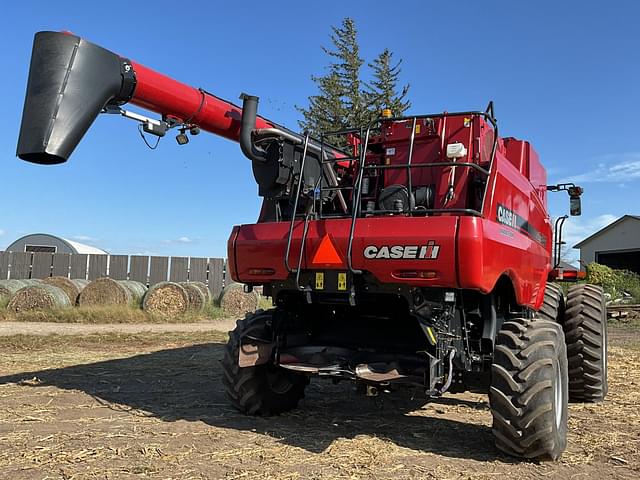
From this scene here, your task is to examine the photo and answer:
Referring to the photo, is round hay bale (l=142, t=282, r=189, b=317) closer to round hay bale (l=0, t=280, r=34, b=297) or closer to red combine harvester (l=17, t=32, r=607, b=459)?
round hay bale (l=0, t=280, r=34, b=297)

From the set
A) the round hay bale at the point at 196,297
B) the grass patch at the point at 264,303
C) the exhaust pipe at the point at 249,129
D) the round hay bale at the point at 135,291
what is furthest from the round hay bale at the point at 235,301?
the exhaust pipe at the point at 249,129

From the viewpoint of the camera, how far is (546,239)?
7246mm

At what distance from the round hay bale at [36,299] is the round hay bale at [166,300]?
7.28 ft

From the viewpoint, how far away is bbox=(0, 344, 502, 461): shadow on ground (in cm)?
519

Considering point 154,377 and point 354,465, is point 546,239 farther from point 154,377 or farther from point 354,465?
point 154,377

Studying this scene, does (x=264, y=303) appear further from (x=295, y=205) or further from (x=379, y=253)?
(x=379, y=253)

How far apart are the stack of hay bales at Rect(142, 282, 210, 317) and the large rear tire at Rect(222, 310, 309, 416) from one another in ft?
38.4

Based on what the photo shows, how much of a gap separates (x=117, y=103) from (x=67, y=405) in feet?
9.94

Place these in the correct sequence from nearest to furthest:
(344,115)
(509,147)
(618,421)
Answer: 1. (618,421)
2. (509,147)
3. (344,115)

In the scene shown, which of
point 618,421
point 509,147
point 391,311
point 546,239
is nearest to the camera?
point 391,311

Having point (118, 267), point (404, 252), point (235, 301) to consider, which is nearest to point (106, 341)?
point (235, 301)

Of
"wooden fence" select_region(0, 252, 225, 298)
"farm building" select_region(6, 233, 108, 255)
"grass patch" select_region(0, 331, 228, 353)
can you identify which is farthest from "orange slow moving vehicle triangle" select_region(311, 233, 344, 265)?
"farm building" select_region(6, 233, 108, 255)

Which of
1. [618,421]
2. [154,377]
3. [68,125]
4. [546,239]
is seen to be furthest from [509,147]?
[154,377]

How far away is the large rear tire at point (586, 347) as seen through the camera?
6859 mm
